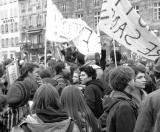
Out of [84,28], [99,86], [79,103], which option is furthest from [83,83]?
[84,28]

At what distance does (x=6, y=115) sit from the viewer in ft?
17.9

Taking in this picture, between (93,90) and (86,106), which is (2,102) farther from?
(93,90)

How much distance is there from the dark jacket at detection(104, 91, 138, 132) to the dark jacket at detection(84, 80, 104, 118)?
165 cm

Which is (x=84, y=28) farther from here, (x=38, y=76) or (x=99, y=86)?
(x=99, y=86)

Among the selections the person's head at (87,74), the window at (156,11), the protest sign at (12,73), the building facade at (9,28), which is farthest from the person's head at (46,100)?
the building facade at (9,28)

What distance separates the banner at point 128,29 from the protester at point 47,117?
3902 millimetres

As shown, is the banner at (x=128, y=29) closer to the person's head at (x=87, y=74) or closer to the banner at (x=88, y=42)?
the person's head at (x=87, y=74)

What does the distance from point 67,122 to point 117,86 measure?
0.75 metres

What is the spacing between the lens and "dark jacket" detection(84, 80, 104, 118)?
5.79 meters

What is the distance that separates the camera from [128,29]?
7844 mm

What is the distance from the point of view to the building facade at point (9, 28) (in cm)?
6359

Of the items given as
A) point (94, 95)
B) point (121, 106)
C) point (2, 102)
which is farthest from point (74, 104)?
point (94, 95)

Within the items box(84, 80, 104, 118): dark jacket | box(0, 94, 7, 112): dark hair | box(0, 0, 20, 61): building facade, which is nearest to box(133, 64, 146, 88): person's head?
box(84, 80, 104, 118): dark jacket

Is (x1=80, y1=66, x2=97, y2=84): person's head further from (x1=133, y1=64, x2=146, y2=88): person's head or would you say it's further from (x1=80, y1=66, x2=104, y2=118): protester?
(x1=133, y1=64, x2=146, y2=88): person's head
